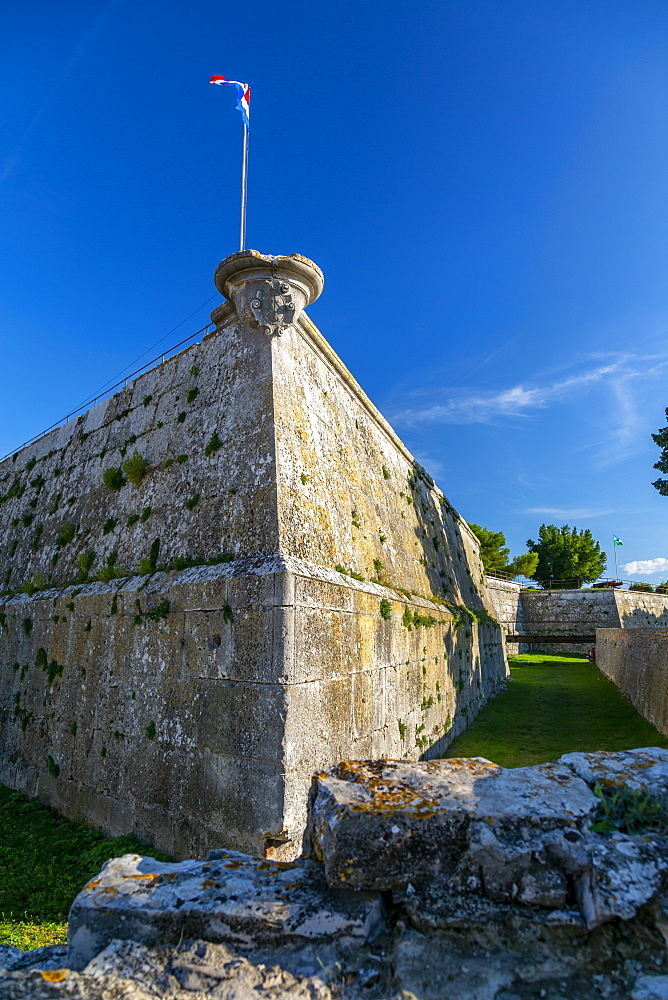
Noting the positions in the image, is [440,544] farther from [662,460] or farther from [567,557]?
[567,557]

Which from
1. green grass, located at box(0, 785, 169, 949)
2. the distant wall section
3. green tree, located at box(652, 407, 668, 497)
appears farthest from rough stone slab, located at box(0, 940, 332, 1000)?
green tree, located at box(652, 407, 668, 497)

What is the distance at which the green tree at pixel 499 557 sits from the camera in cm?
5162

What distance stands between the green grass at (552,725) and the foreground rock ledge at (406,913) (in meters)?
6.94

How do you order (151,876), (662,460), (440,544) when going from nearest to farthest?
(151,876)
(440,544)
(662,460)

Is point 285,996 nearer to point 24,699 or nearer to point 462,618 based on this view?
point 24,699

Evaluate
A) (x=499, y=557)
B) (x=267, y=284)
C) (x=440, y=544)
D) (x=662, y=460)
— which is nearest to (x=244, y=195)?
(x=267, y=284)

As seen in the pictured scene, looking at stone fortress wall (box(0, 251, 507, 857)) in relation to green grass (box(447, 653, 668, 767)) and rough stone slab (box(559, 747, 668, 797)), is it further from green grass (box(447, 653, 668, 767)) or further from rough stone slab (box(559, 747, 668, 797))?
rough stone slab (box(559, 747, 668, 797))

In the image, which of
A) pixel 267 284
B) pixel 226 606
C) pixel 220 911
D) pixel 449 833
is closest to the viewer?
pixel 220 911

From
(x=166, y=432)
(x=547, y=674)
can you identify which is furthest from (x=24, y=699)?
(x=547, y=674)

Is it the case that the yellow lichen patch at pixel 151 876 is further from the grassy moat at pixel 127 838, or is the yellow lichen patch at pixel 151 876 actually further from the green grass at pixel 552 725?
the green grass at pixel 552 725

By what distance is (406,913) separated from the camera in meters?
2.21

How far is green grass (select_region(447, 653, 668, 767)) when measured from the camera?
907 centimetres

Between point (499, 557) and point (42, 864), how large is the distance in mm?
50386

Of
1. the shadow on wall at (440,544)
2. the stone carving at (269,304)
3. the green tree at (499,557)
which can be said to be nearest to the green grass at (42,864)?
the stone carving at (269,304)
